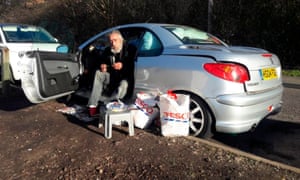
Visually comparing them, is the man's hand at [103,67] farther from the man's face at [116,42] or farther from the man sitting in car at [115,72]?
the man's face at [116,42]

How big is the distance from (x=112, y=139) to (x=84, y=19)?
1263 centimetres

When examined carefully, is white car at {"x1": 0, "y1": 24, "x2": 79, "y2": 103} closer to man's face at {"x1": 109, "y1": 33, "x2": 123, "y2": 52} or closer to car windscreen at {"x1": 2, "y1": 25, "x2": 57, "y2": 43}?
car windscreen at {"x1": 2, "y1": 25, "x2": 57, "y2": 43}

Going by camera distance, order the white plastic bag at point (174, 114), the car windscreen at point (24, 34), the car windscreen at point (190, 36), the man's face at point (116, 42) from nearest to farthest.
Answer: the white plastic bag at point (174, 114) < the car windscreen at point (190, 36) < the man's face at point (116, 42) < the car windscreen at point (24, 34)

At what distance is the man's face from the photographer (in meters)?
4.51

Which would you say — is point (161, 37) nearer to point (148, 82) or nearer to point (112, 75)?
point (148, 82)

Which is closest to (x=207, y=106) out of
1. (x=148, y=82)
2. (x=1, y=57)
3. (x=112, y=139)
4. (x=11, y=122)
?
(x=148, y=82)

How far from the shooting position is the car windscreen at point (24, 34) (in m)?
6.95

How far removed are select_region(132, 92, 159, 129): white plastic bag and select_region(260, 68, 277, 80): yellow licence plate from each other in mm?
1375

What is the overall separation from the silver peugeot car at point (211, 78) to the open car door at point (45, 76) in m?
1.19

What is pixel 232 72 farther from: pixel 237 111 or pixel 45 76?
pixel 45 76

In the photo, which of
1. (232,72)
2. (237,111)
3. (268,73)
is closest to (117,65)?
(232,72)

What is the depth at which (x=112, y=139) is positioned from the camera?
3.88m

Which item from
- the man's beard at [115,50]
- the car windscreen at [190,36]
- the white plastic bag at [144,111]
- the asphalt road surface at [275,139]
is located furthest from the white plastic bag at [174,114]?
the man's beard at [115,50]

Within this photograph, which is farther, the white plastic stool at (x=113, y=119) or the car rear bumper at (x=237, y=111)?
the white plastic stool at (x=113, y=119)
